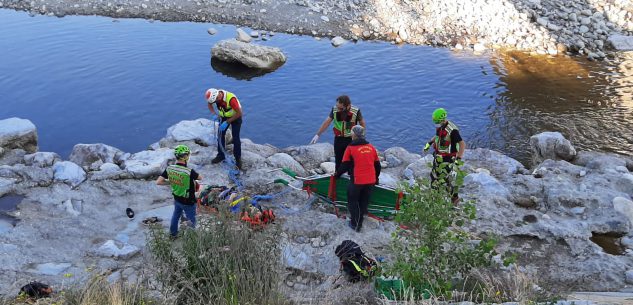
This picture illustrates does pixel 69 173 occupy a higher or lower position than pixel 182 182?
lower

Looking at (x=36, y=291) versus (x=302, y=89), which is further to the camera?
(x=302, y=89)

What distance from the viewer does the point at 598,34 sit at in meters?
21.3

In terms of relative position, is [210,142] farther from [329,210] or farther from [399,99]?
[399,99]

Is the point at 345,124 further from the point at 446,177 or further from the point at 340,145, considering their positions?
the point at 446,177

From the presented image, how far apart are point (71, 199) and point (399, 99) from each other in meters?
9.66

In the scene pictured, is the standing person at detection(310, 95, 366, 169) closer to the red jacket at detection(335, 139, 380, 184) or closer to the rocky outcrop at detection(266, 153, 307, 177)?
the red jacket at detection(335, 139, 380, 184)

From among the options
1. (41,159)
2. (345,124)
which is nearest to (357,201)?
(345,124)

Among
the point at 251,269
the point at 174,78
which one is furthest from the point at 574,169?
the point at 174,78

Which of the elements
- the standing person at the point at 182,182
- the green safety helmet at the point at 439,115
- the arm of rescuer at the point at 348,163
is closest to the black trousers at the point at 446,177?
the green safety helmet at the point at 439,115

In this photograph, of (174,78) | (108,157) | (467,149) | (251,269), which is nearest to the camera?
(251,269)

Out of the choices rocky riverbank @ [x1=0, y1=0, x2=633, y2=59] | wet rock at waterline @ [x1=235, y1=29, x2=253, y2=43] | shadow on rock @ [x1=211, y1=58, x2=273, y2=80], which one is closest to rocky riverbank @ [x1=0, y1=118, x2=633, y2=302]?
shadow on rock @ [x1=211, y1=58, x2=273, y2=80]

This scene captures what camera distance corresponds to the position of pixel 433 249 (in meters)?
6.07

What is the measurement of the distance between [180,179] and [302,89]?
30.8 ft

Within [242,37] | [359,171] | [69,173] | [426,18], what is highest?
[426,18]
